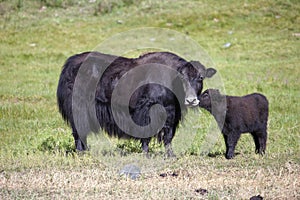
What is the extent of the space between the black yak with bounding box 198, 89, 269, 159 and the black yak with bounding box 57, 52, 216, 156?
1.64 ft

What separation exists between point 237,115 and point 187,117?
0.74 metres

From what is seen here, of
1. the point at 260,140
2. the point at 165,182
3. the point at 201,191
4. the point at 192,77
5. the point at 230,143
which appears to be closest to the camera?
the point at 201,191

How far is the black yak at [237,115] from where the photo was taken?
26.5 ft

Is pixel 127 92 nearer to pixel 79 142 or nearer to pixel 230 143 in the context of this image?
pixel 79 142

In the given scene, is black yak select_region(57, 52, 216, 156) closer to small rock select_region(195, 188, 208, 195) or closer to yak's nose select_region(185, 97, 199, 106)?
yak's nose select_region(185, 97, 199, 106)

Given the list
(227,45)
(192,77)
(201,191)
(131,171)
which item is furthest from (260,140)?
(227,45)

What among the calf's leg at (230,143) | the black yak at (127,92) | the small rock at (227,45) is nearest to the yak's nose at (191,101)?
the black yak at (127,92)

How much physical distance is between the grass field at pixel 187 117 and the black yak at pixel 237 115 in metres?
0.31

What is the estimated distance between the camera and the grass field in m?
5.91

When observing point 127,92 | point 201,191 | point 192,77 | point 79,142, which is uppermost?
point 192,77

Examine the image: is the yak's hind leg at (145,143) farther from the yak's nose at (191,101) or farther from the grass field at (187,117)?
the yak's nose at (191,101)

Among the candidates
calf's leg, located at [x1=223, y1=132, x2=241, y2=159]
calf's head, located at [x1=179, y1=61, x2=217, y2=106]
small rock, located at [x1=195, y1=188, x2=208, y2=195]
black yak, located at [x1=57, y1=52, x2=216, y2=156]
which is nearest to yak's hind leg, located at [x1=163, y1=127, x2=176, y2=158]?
black yak, located at [x1=57, y1=52, x2=216, y2=156]

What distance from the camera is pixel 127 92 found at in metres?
7.93

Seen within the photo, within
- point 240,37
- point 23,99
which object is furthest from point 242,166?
point 240,37
